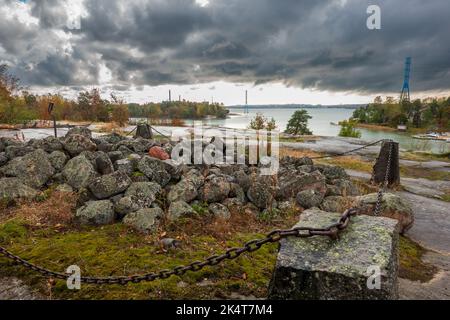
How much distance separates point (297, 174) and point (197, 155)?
2.73 m

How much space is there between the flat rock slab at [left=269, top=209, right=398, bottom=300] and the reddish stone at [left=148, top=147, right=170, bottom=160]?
20.0 feet

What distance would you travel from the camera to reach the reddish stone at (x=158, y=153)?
8.05 meters

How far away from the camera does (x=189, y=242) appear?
4.67m

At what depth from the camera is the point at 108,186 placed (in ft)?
19.3

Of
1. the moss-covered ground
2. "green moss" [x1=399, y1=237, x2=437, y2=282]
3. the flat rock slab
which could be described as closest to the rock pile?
the moss-covered ground

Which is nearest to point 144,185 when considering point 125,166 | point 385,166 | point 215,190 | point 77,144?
point 125,166

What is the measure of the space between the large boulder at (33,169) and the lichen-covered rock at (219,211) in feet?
13.0

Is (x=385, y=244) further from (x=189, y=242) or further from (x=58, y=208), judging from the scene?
(x=58, y=208)

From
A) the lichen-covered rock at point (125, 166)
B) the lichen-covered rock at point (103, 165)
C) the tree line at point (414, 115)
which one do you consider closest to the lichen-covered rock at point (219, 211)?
the lichen-covered rock at point (125, 166)

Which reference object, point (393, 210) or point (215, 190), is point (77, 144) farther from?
point (393, 210)

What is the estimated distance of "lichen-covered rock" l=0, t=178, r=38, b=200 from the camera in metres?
6.17

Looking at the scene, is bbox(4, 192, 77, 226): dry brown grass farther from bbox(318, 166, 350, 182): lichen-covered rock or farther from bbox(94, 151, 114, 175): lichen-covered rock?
bbox(318, 166, 350, 182): lichen-covered rock

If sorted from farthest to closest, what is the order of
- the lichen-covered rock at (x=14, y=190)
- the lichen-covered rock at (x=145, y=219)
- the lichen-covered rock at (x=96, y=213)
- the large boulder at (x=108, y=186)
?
the lichen-covered rock at (x=14, y=190) → the large boulder at (x=108, y=186) → the lichen-covered rock at (x=96, y=213) → the lichen-covered rock at (x=145, y=219)

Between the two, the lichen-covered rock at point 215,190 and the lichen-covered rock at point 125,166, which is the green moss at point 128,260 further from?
the lichen-covered rock at point 125,166
